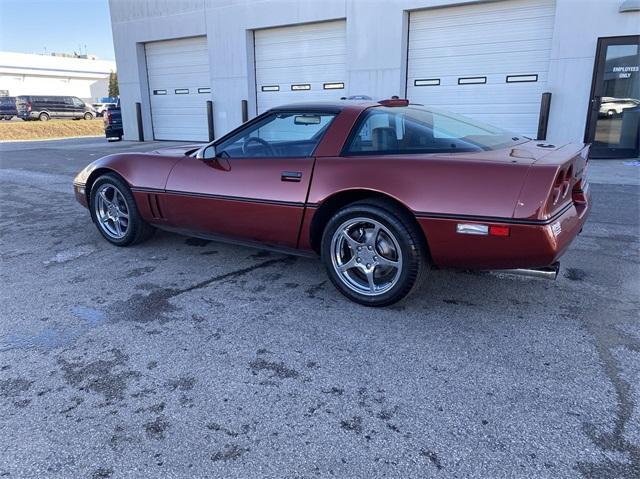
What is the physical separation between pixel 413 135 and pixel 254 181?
1212 mm

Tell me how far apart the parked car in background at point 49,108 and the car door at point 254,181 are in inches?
1372

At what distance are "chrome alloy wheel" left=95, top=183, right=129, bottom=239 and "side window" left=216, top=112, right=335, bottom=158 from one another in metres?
1.35

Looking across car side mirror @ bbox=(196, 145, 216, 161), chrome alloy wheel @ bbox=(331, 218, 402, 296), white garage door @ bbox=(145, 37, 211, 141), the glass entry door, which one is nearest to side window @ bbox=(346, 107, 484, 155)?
chrome alloy wheel @ bbox=(331, 218, 402, 296)

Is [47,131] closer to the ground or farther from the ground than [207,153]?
closer to the ground

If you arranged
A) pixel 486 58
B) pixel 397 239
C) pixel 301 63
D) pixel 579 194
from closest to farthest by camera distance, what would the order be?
pixel 397 239
pixel 579 194
pixel 486 58
pixel 301 63

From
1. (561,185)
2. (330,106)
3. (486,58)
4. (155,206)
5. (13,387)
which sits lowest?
(13,387)

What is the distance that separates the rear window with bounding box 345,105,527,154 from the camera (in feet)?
10.6

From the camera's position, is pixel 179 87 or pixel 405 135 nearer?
pixel 405 135

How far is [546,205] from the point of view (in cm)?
267

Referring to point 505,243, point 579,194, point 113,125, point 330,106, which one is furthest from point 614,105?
point 113,125

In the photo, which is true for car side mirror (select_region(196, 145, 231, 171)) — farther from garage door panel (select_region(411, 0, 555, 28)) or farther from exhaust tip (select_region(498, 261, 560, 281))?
garage door panel (select_region(411, 0, 555, 28))

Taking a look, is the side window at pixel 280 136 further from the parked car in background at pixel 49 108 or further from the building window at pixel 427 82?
the parked car in background at pixel 49 108

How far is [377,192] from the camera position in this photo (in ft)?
10.3

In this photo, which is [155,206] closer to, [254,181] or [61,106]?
[254,181]
